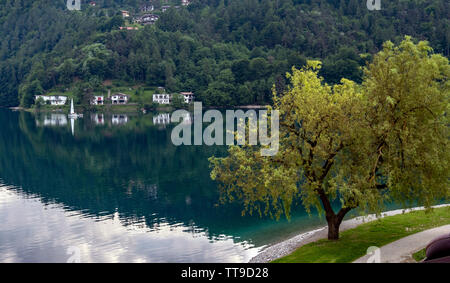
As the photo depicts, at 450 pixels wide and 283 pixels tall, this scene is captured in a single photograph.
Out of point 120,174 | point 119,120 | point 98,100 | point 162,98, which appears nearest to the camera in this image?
point 120,174

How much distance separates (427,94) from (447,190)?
15.0ft

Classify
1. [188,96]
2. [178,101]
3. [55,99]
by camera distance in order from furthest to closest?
[188,96], [55,99], [178,101]

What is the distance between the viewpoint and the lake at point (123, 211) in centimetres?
2886

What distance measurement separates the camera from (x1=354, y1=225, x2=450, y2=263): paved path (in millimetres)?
19734

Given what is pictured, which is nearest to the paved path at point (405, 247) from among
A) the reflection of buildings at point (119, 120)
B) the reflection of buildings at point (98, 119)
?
the reflection of buildings at point (119, 120)

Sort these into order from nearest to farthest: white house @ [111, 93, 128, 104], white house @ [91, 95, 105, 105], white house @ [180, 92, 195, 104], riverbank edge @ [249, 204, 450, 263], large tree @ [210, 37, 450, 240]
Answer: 1. large tree @ [210, 37, 450, 240]
2. riverbank edge @ [249, 204, 450, 263]
3. white house @ [111, 93, 128, 104]
4. white house @ [91, 95, 105, 105]
5. white house @ [180, 92, 195, 104]

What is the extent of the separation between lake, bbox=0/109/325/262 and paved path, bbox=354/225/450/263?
8.36 metres

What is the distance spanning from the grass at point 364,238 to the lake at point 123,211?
4.69 m

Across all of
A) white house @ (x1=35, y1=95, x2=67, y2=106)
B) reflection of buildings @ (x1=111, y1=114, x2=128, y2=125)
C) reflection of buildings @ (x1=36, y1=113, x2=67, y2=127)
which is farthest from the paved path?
white house @ (x1=35, y1=95, x2=67, y2=106)

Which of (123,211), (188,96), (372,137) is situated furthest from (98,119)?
(372,137)

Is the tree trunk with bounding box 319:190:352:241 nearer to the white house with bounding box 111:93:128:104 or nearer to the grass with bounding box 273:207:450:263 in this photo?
the grass with bounding box 273:207:450:263

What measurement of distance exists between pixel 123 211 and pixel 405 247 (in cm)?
2517

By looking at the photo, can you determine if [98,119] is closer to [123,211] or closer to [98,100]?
[98,100]

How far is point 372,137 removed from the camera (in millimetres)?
21250
